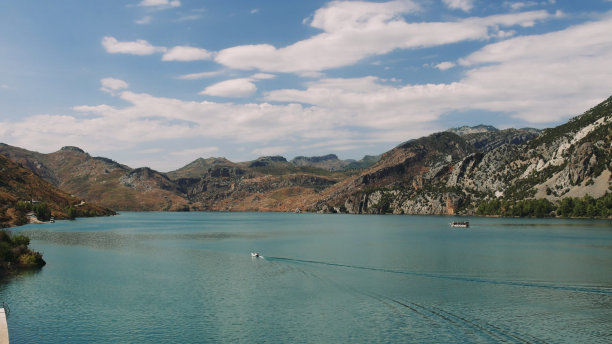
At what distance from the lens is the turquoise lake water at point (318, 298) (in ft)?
135

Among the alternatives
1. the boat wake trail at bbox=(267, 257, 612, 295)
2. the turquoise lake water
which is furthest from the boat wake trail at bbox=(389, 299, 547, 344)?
the boat wake trail at bbox=(267, 257, 612, 295)

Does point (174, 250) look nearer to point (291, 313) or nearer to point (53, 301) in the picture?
point (53, 301)

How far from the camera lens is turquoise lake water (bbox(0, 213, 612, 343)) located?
41219 millimetres

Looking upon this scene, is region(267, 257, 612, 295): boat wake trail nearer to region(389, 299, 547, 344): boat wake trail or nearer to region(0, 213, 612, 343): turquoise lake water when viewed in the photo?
region(0, 213, 612, 343): turquoise lake water

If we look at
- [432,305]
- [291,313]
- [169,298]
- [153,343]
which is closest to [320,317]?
[291,313]

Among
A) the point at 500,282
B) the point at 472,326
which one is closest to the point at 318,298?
the point at 472,326

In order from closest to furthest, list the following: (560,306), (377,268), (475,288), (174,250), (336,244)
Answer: (560,306) < (475,288) < (377,268) < (174,250) < (336,244)

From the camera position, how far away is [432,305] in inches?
2002

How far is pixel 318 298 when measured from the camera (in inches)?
2211

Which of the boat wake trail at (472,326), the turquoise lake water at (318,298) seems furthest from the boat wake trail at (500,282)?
the boat wake trail at (472,326)

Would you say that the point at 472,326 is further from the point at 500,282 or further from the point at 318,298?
the point at 500,282

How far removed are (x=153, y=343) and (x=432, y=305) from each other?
30768 mm

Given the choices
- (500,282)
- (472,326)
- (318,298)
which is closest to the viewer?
(472,326)

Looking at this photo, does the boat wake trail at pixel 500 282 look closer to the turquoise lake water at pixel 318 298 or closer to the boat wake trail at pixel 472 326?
the turquoise lake water at pixel 318 298
